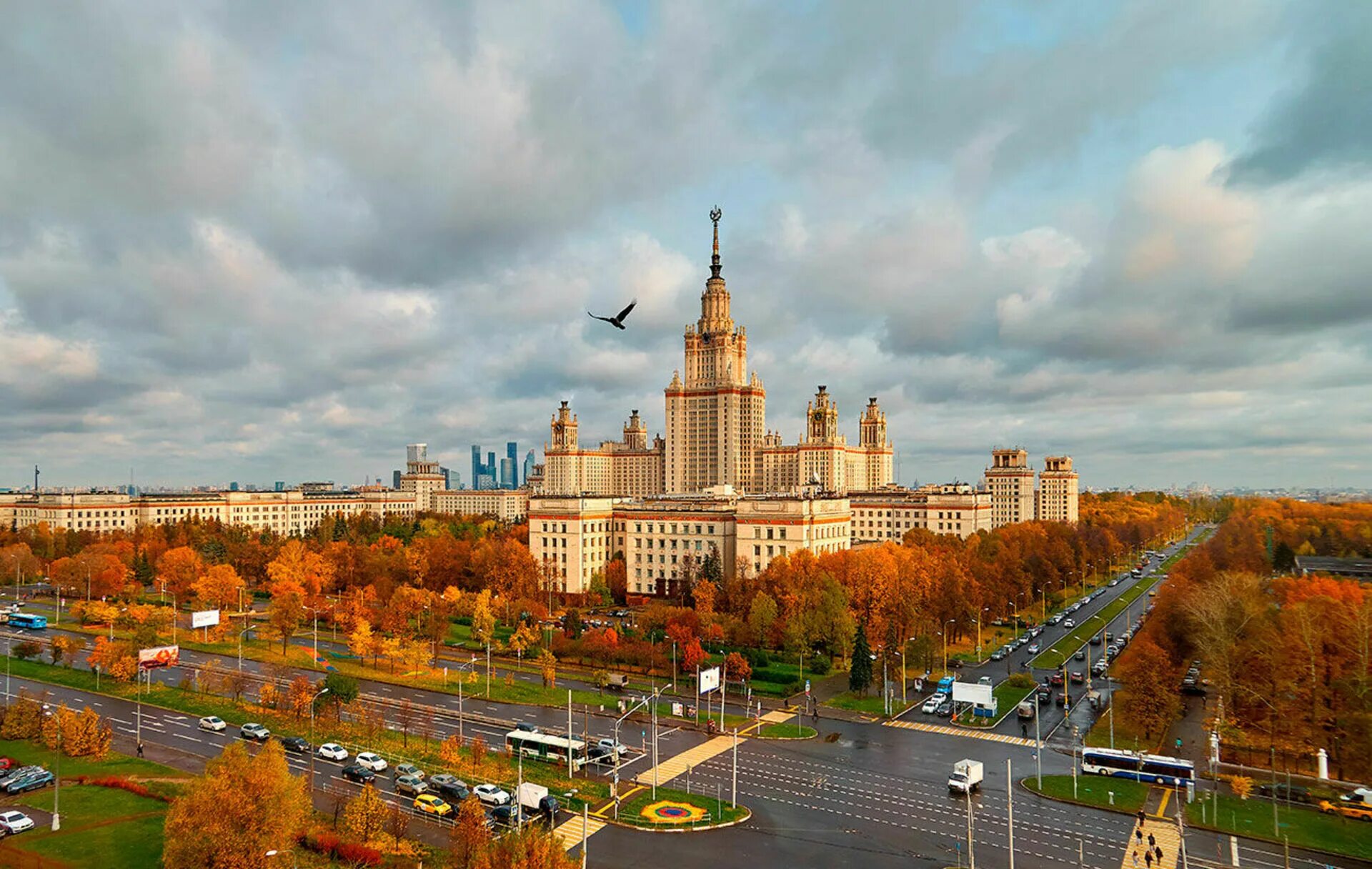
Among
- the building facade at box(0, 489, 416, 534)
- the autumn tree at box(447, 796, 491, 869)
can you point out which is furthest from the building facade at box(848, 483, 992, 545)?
the autumn tree at box(447, 796, 491, 869)

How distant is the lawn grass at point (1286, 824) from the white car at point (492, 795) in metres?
37.1

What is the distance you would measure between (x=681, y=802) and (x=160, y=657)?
56382 mm

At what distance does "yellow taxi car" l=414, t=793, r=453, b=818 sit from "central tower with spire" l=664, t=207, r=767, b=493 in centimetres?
14719

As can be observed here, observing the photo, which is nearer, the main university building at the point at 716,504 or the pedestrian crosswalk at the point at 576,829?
Answer: the pedestrian crosswalk at the point at 576,829

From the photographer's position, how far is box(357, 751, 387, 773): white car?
51.1 m

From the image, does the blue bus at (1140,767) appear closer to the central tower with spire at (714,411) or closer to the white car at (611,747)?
the white car at (611,747)

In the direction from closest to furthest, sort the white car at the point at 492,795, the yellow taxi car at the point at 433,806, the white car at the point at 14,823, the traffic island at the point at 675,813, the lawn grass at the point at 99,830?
1. the lawn grass at the point at 99,830
2. the white car at the point at 14,823
3. the traffic island at the point at 675,813
4. the yellow taxi car at the point at 433,806
5. the white car at the point at 492,795

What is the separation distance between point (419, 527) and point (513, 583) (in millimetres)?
73087

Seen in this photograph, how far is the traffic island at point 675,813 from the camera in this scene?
43750mm

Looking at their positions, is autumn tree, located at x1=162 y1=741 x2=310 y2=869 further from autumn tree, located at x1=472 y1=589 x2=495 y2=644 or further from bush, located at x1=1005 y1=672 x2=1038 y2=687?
bush, located at x1=1005 y1=672 x2=1038 y2=687

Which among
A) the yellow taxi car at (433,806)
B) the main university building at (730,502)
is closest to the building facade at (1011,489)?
the main university building at (730,502)

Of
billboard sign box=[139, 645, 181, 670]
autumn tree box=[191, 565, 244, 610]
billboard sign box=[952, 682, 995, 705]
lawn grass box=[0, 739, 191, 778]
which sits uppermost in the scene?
autumn tree box=[191, 565, 244, 610]

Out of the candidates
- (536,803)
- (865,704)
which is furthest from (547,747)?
(865,704)

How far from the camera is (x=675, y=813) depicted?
148ft
